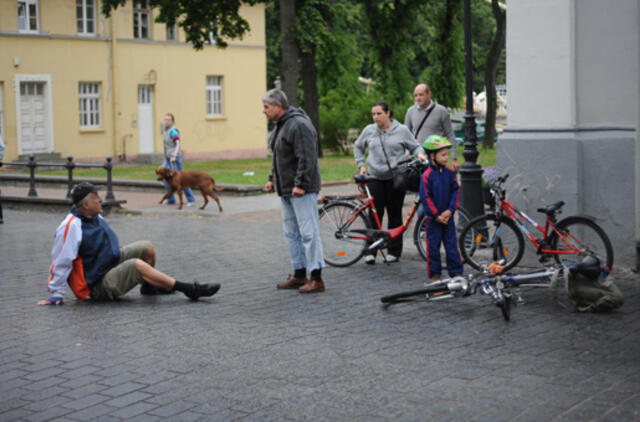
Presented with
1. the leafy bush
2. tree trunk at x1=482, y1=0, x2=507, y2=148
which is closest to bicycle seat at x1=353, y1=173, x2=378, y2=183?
tree trunk at x1=482, y1=0, x2=507, y2=148

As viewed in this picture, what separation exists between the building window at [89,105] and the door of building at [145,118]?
1.83 meters

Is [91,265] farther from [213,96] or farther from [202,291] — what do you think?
[213,96]

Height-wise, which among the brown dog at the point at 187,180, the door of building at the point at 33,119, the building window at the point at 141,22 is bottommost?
the brown dog at the point at 187,180

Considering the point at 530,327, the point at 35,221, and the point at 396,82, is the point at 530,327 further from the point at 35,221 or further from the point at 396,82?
the point at 396,82

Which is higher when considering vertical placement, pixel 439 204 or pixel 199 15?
pixel 199 15

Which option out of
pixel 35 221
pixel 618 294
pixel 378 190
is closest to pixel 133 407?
pixel 618 294

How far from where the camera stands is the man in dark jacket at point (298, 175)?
28.7ft

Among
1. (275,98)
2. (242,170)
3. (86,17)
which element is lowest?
(242,170)

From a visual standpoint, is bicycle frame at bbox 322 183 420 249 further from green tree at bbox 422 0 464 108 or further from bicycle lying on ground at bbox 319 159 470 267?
green tree at bbox 422 0 464 108

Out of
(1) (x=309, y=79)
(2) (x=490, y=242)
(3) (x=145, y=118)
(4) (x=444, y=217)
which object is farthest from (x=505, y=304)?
(3) (x=145, y=118)

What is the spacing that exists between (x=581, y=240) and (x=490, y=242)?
1.07m

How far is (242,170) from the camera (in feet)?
99.5

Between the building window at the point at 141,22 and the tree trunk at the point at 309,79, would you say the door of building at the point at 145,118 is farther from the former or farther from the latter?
the tree trunk at the point at 309,79

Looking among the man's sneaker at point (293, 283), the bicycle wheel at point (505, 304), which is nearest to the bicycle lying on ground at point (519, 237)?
the man's sneaker at point (293, 283)
